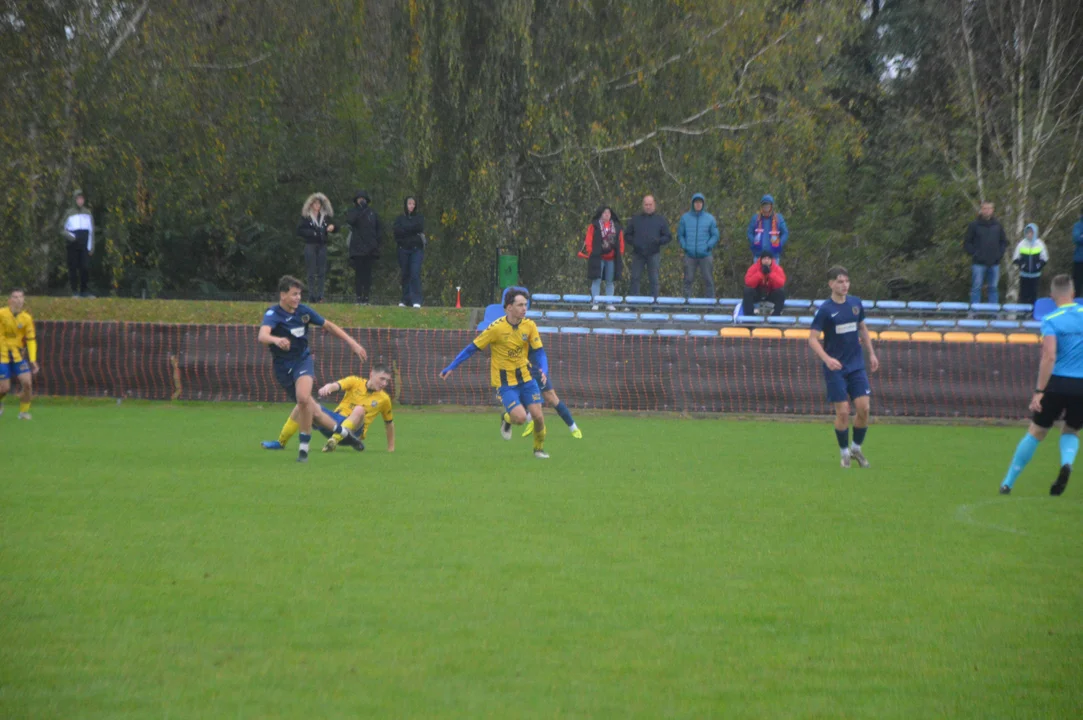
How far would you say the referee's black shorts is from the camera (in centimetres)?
1121

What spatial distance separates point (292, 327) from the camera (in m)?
13.8

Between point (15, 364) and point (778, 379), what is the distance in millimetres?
12515

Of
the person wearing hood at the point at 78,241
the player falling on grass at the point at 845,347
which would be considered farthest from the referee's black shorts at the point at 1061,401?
the person wearing hood at the point at 78,241

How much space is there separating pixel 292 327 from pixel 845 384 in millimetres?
6101

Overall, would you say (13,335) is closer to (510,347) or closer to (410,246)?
(410,246)

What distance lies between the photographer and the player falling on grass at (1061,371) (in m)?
11.2

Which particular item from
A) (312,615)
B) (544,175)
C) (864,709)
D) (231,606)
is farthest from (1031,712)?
(544,175)

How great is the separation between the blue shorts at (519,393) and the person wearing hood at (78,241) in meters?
12.9

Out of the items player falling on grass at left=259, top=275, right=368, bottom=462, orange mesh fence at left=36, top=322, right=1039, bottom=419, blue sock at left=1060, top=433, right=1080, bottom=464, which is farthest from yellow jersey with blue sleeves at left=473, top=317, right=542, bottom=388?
orange mesh fence at left=36, top=322, right=1039, bottom=419

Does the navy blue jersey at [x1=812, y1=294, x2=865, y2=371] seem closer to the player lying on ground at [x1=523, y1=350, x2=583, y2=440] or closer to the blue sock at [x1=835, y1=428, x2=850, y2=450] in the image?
the blue sock at [x1=835, y1=428, x2=850, y2=450]

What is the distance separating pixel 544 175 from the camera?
28.3 meters

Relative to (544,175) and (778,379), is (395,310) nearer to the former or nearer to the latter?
(544,175)

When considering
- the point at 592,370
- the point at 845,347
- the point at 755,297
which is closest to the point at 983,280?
the point at 755,297

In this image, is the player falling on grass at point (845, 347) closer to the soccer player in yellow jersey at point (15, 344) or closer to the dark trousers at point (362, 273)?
the soccer player in yellow jersey at point (15, 344)
